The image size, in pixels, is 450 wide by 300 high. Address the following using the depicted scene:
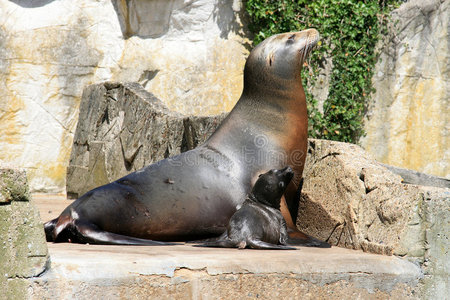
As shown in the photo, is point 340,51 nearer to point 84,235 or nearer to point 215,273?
point 84,235

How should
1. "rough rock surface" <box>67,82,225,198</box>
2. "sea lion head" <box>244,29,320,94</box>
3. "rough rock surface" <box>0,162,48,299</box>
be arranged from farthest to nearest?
1. "rough rock surface" <box>67,82,225,198</box>
2. "sea lion head" <box>244,29,320,94</box>
3. "rough rock surface" <box>0,162,48,299</box>

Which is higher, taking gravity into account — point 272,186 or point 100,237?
point 272,186

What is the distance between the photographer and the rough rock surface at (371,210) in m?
3.91

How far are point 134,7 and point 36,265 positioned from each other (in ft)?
29.6

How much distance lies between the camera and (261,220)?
4.16m

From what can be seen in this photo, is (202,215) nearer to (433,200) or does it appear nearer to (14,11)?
(433,200)

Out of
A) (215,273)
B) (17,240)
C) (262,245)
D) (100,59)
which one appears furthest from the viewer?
(100,59)

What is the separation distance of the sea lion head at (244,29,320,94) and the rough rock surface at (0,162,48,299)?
2575 mm

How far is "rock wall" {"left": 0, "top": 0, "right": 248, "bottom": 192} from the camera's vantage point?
433 inches

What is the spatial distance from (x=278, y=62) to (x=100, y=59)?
6812mm

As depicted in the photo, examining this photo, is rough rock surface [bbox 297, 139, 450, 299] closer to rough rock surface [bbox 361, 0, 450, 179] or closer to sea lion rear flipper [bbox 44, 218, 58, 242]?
sea lion rear flipper [bbox 44, 218, 58, 242]

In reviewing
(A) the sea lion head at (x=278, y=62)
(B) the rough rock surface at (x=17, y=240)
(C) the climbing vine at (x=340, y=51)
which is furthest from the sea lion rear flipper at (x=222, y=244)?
(C) the climbing vine at (x=340, y=51)

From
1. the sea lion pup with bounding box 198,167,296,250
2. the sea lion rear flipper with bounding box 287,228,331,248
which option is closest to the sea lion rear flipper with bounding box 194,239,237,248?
the sea lion pup with bounding box 198,167,296,250

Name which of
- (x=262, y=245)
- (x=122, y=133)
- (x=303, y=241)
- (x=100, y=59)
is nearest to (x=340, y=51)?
(x=100, y=59)
